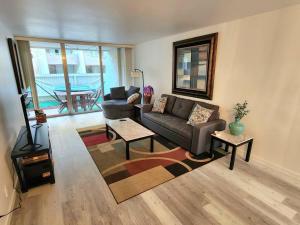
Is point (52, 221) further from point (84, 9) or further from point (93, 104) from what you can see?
point (93, 104)

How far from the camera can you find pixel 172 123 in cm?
345

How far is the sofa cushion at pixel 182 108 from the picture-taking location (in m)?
3.71

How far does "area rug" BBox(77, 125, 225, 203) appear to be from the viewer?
7.33 ft

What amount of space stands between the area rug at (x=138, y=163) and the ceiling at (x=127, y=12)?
2.28 meters

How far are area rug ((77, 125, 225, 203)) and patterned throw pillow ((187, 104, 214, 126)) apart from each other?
1.93 ft

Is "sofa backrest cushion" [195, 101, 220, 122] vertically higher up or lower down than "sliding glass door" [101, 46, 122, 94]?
lower down

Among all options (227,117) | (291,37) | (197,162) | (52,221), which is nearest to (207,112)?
(227,117)

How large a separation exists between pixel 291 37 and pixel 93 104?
5.51m

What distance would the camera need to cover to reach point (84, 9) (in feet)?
7.61

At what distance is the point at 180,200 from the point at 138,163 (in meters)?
0.94

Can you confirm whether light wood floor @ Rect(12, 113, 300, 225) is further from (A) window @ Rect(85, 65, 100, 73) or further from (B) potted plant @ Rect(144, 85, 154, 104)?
(A) window @ Rect(85, 65, 100, 73)

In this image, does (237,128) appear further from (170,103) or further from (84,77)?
(84,77)

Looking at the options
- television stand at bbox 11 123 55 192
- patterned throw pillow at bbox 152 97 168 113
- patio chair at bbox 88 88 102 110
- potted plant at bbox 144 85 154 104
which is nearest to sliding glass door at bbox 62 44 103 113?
patio chair at bbox 88 88 102 110

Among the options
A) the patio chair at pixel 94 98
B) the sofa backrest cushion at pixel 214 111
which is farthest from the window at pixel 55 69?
the sofa backrest cushion at pixel 214 111
